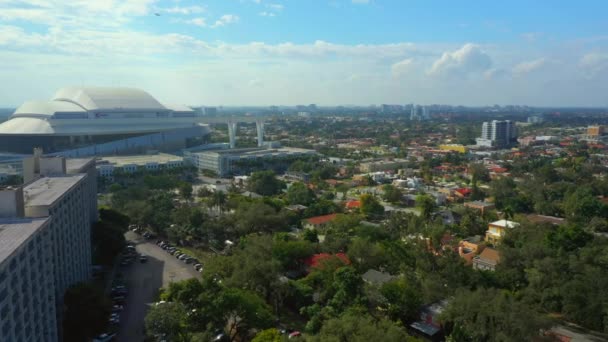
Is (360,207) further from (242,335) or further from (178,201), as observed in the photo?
(242,335)

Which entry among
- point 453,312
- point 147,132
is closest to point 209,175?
point 147,132

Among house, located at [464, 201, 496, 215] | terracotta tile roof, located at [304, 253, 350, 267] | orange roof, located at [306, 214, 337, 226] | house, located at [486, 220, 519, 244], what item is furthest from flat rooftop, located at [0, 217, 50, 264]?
house, located at [464, 201, 496, 215]

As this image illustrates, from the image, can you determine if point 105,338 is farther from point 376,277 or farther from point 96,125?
point 96,125

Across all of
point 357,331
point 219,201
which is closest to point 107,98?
point 219,201

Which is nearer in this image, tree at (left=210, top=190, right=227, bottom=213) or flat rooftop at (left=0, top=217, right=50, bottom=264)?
flat rooftop at (left=0, top=217, right=50, bottom=264)

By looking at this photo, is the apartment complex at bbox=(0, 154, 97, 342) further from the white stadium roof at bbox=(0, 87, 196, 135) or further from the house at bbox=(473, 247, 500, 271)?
the white stadium roof at bbox=(0, 87, 196, 135)

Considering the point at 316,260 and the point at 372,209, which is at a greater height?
the point at 316,260

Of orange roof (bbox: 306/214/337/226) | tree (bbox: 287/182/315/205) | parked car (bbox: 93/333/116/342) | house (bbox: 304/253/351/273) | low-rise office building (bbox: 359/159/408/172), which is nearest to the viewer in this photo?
parked car (bbox: 93/333/116/342)

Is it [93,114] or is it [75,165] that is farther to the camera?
[93,114]
